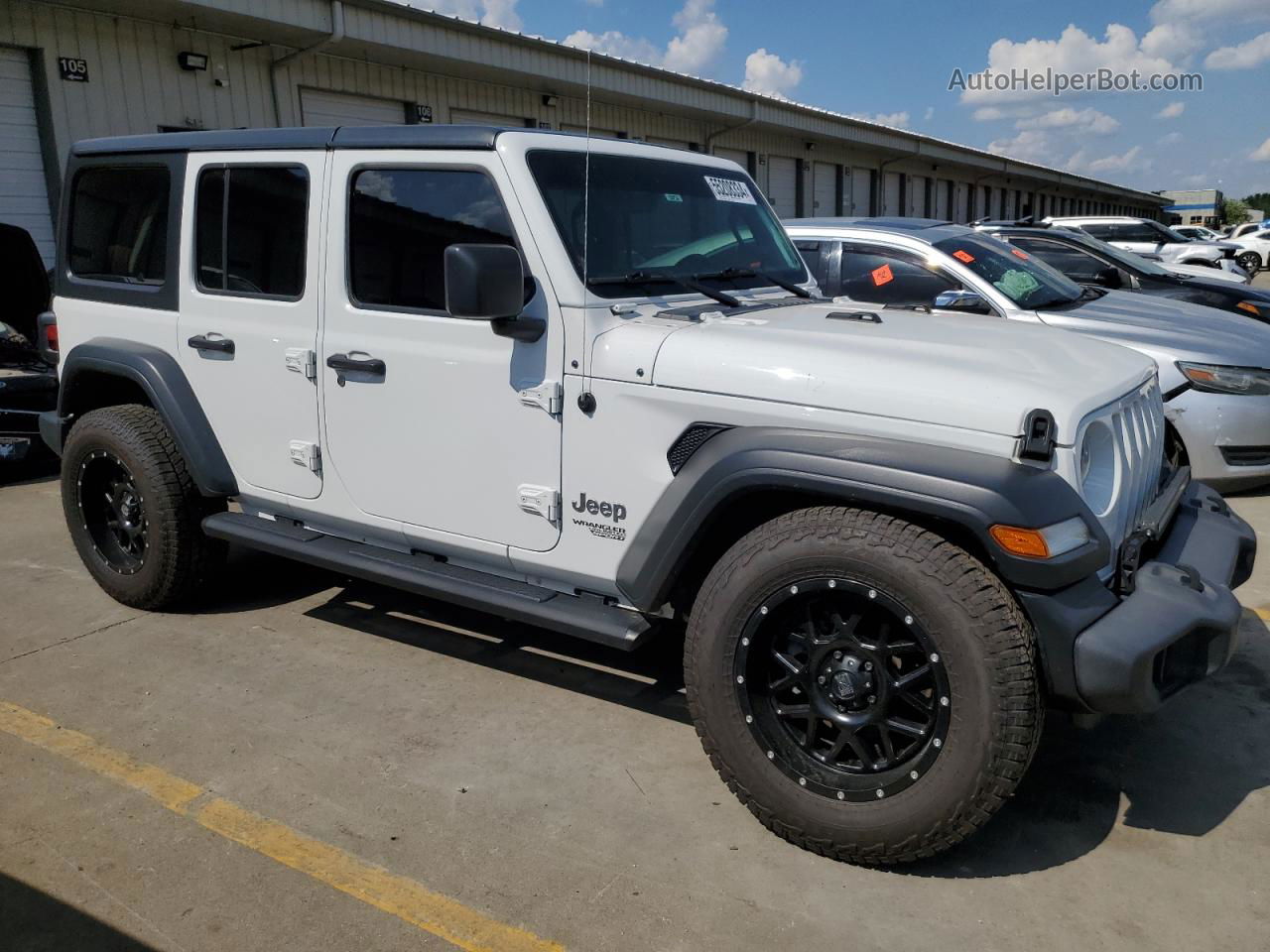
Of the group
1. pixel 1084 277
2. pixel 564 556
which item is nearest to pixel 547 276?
pixel 564 556

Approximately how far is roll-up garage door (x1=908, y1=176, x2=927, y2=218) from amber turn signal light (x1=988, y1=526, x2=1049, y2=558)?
103ft

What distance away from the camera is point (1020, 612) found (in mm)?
2529

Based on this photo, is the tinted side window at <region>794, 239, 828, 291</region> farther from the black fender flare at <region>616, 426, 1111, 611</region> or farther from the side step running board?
the black fender flare at <region>616, 426, 1111, 611</region>

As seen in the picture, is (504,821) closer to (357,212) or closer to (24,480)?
(357,212)

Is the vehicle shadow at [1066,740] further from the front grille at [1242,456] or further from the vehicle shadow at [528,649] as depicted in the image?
the front grille at [1242,456]

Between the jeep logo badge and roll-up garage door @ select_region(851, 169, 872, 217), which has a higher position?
roll-up garage door @ select_region(851, 169, 872, 217)

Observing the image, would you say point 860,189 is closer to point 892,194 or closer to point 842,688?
point 892,194

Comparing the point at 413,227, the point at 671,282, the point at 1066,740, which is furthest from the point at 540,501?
the point at 1066,740

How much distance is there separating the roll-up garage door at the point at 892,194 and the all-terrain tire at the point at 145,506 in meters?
27.6

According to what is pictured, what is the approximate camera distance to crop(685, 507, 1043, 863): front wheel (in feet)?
8.16

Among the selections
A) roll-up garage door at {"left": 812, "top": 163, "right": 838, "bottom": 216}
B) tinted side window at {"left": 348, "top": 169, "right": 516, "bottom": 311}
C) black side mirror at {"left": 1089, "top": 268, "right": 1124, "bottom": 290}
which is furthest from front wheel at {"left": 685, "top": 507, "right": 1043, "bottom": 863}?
roll-up garage door at {"left": 812, "top": 163, "right": 838, "bottom": 216}

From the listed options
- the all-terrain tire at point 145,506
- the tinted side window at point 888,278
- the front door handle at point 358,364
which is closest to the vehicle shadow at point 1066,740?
the all-terrain tire at point 145,506

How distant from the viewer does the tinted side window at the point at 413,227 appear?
3385 millimetres

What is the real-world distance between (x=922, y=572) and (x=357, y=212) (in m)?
2.38
